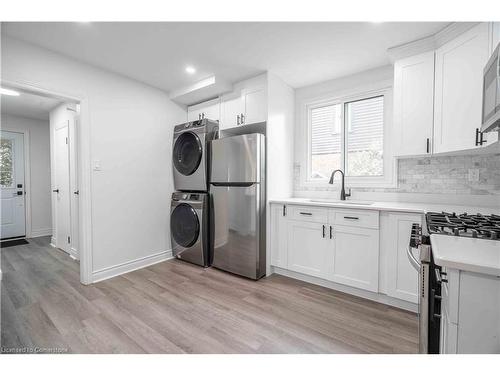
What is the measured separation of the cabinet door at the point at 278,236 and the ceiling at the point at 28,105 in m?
3.55

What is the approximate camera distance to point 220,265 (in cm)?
279

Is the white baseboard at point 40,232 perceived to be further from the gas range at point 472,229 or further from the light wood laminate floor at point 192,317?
the gas range at point 472,229

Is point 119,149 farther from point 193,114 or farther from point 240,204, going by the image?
point 240,204

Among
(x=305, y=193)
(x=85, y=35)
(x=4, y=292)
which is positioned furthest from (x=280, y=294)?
(x=85, y=35)

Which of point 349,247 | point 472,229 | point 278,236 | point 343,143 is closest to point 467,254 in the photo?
point 472,229

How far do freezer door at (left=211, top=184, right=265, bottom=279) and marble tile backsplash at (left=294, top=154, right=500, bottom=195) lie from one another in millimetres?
1422

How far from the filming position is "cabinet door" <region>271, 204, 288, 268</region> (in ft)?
8.54

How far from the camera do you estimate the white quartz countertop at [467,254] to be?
68 centimetres

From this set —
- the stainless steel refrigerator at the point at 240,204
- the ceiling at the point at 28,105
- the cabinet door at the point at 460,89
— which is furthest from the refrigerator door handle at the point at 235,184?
the ceiling at the point at 28,105

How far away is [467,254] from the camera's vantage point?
78cm

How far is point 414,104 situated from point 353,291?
1854 mm

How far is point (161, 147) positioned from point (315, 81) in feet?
7.40

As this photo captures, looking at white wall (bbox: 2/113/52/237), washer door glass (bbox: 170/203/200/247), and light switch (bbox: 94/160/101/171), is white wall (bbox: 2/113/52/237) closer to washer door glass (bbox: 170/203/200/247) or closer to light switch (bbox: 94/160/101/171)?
light switch (bbox: 94/160/101/171)

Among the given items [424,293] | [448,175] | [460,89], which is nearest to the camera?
[424,293]
